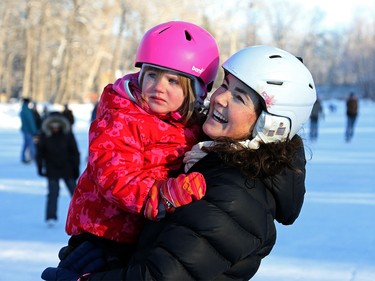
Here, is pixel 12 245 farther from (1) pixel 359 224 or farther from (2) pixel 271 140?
(2) pixel 271 140

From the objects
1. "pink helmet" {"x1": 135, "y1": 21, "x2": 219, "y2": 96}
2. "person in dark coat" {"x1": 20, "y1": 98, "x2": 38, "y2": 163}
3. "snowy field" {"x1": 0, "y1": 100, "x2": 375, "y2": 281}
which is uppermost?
"pink helmet" {"x1": 135, "y1": 21, "x2": 219, "y2": 96}

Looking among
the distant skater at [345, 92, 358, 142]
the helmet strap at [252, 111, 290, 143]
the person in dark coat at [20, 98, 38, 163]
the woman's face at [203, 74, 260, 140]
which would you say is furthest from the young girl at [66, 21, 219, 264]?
the distant skater at [345, 92, 358, 142]

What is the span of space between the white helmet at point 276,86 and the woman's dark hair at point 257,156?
0.13ft

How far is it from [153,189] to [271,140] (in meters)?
0.37

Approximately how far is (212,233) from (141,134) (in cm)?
40

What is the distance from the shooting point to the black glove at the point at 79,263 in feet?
6.18

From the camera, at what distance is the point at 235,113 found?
1.83m

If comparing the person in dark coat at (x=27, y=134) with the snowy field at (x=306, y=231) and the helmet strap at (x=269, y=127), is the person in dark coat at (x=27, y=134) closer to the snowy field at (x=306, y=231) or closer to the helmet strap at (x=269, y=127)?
the snowy field at (x=306, y=231)

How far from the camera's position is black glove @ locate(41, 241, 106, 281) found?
6.18 ft

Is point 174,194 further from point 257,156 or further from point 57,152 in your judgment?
point 57,152

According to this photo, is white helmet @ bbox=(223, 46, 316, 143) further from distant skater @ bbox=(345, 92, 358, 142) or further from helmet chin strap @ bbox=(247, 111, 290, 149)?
distant skater @ bbox=(345, 92, 358, 142)

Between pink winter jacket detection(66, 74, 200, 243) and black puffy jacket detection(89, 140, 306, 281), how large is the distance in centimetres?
14

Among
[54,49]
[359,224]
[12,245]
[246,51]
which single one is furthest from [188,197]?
[54,49]

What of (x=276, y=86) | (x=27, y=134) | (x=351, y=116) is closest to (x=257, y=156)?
(x=276, y=86)
